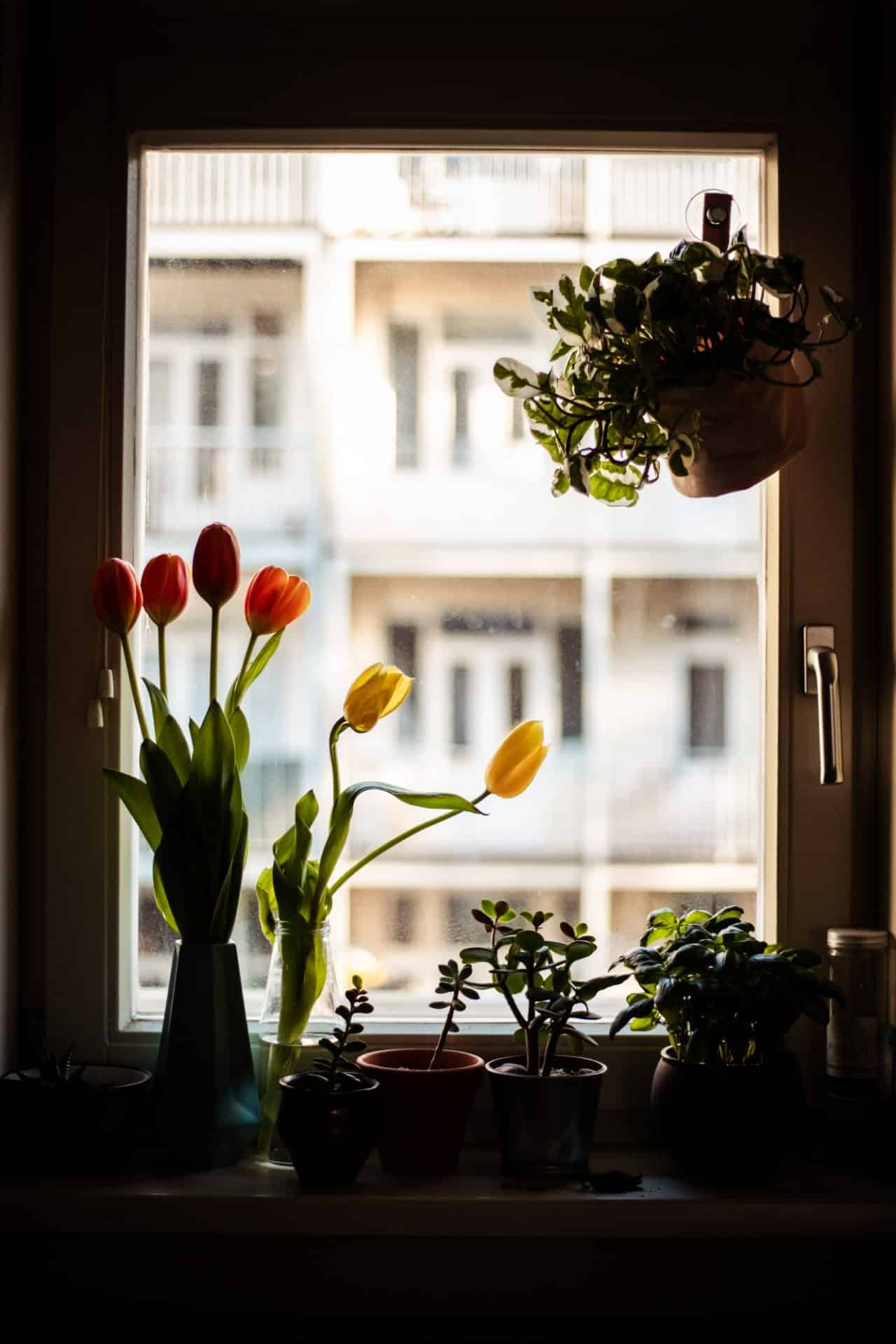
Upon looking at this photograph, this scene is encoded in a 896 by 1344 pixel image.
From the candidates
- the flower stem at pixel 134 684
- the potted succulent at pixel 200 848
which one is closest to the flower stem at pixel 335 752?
the potted succulent at pixel 200 848

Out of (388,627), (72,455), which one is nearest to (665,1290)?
(388,627)

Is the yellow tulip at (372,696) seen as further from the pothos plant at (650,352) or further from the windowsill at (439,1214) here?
the windowsill at (439,1214)

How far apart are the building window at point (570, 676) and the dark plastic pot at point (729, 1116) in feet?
1.45

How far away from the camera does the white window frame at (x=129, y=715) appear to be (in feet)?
5.16

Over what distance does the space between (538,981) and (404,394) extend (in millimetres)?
743

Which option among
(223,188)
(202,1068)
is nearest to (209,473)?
(223,188)

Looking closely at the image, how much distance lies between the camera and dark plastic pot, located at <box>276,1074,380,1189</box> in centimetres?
136

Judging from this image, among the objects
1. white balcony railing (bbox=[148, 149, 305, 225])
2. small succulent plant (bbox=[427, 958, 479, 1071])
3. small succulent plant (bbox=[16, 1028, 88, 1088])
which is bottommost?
→ small succulent plant (bbox=[16, 1028, 88, 1088])

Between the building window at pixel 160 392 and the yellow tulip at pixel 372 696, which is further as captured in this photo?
the building window at pixel 160 392

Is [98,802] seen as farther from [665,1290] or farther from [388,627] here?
[665,1290]

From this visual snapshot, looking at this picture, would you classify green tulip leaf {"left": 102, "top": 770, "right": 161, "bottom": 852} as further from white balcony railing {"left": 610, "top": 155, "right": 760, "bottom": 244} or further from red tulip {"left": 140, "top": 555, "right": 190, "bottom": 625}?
white balcony railing {"left": 610, "top": 155, "right": 760, "bottom": 244}

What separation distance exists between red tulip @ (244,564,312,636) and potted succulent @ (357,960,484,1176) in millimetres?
428

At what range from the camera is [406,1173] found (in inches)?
56.4

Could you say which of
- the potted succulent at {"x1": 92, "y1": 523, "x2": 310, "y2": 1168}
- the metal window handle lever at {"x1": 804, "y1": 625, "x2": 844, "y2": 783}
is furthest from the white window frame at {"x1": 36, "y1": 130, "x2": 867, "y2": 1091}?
the potted succulent at {"x1": 92, "y1": 523, "x2": 310, "y2": 1168}
